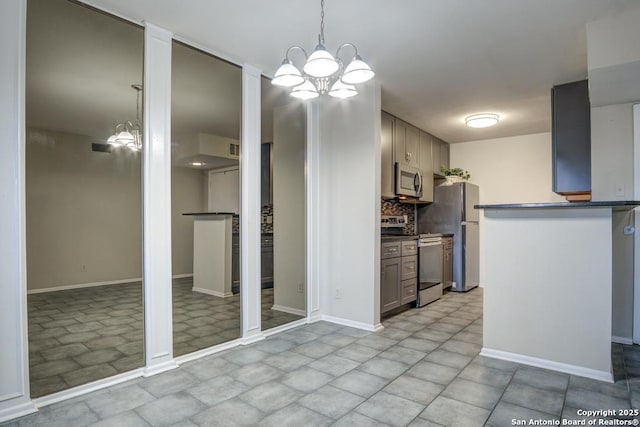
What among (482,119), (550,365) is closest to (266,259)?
(550,365)

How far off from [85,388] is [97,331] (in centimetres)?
37

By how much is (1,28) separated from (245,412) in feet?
8.46

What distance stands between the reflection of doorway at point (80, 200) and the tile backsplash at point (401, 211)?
144 inches

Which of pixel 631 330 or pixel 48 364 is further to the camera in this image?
pixel 631 330

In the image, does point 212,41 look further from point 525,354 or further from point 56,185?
point 525,354

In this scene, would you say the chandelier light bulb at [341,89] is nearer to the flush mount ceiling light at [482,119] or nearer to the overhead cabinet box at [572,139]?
the overhead cabinet box at [572,139]

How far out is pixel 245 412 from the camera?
2.13 meters

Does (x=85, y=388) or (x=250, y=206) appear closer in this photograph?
(x=85, y=388)

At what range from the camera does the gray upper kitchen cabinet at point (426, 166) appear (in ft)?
18.6

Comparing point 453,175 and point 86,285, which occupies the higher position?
point 453,175

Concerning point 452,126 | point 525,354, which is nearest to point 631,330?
point 525,354

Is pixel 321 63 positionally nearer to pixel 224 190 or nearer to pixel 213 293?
pixel 224 190

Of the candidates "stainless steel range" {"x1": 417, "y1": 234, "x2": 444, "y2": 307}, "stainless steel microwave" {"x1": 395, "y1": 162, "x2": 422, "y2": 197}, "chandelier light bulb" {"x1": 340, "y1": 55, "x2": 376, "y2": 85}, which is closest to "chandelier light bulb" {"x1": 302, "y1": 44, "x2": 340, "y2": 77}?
"chandelier light bulb" {"x1": 340, "y1": 55, "x2": 376, "y2": 85}

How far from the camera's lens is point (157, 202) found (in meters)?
2.74
